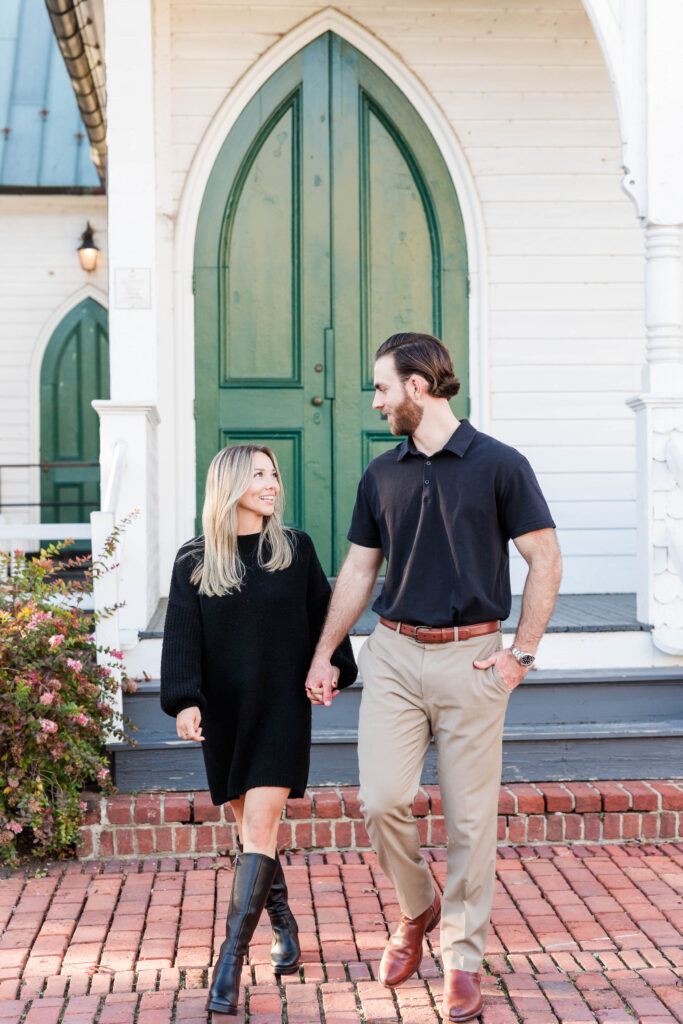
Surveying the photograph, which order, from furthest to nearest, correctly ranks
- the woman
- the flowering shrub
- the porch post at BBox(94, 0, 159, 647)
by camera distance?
the porch post at BBox(94, 0, 159, 647), the flowering shrub, the woman

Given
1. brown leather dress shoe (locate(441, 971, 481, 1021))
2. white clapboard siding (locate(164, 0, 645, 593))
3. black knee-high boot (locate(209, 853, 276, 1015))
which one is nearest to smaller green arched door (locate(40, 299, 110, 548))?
white clapboard siding (locate(164, 0, 645, 593))

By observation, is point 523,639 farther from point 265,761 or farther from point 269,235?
point 269,235

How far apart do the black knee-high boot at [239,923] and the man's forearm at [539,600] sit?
1026mm

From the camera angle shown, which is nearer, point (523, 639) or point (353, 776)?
point (523, 639)

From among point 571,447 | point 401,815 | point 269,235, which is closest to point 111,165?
point 269,235

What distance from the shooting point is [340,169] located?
6.32m

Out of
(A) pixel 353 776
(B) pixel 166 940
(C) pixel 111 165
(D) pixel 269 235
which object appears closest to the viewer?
(B) pixel 166 940

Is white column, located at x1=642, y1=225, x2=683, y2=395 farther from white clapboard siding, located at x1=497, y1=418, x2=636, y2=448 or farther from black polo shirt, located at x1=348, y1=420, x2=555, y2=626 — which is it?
black polo shirt, located at x1=348, y1=420, x2=555, y2=626

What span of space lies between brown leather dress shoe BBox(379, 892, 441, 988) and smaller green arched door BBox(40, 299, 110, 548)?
6384mm

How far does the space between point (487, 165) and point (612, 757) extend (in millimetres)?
3528

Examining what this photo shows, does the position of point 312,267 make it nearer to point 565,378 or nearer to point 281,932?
point 565,378

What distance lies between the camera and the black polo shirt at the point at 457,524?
3193mm

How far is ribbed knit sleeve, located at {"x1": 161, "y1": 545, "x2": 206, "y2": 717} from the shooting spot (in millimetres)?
3252

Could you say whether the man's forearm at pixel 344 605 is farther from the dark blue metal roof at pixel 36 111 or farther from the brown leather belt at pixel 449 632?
the dark blue metal roof at pixel 36 111
